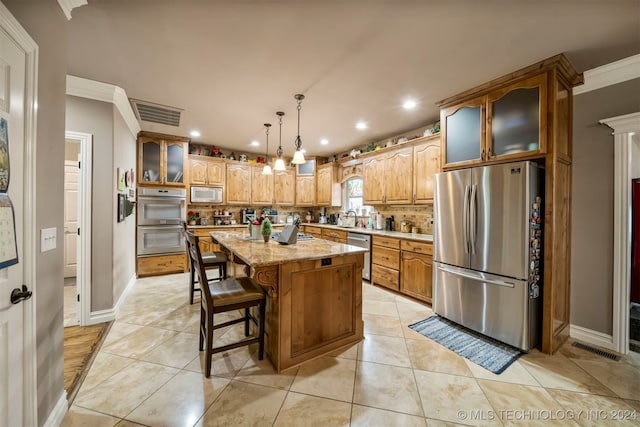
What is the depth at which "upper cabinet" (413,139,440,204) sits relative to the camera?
139 inches

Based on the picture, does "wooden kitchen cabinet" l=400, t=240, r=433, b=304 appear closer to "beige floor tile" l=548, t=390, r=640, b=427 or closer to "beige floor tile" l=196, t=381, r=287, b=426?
"beige floor tile" l=548, t=390, r=640, b=427

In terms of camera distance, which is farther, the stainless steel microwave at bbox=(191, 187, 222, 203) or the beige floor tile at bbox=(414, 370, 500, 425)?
the stainless steel microwave at bbox=(191, 187, 222, 203)

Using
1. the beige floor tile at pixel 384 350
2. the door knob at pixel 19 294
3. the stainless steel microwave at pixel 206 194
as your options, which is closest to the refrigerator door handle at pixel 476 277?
the beige floor tile at pixel 384 350

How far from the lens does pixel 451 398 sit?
1.72 metres

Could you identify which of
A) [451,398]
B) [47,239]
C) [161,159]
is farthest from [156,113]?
[451,398]

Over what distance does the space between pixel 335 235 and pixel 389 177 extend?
1.52 meters

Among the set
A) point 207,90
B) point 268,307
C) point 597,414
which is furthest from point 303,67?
point 597,414

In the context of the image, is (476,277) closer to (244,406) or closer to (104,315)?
(244,406)

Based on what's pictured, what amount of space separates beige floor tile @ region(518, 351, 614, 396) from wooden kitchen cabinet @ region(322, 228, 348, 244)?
2930 millimetres

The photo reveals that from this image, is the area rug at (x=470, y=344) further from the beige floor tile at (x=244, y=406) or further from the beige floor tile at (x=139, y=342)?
the beige floor tile at (x=139, y=342)

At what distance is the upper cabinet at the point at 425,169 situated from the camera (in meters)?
3.54

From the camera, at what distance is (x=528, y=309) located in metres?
2.22

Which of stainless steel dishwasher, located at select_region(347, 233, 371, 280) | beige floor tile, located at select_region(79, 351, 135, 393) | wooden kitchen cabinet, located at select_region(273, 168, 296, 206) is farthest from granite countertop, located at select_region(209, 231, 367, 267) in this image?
wooden kitchen cabinet, located at select_region(273, 168, 296, 206)

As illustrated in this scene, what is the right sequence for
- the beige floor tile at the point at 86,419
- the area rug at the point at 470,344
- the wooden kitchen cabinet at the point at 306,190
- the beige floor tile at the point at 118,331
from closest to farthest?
the beige floor tile at the point at 86,419
the area rug at the point at 470,344
the beige floor tile at the point at 118,331
the wooden kitchen cabinet at the point at 306,190
